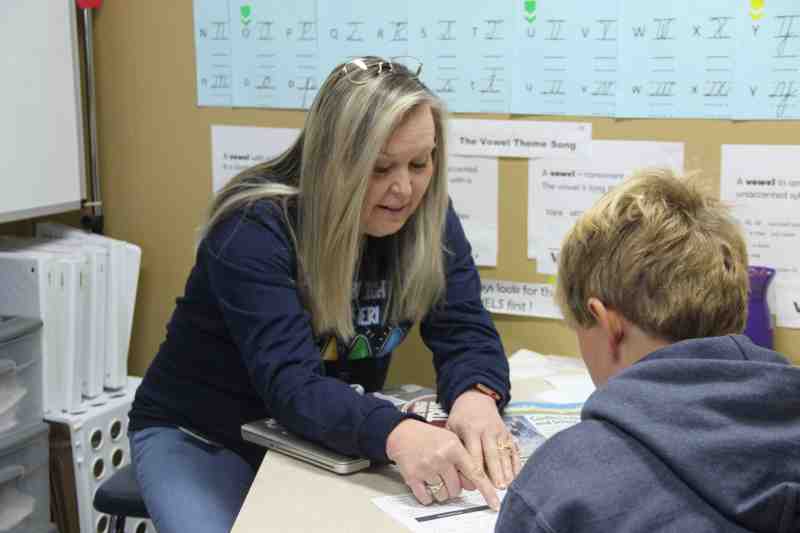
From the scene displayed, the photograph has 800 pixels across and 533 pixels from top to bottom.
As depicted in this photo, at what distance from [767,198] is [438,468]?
1015 millimetres

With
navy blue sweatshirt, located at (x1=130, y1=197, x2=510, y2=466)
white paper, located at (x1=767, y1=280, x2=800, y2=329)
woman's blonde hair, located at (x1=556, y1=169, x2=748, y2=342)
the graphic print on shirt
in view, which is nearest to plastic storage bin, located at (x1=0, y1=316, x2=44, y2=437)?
navy blue sweatshirt, located at (x1=130, y1=197, x2=510, y2=466)

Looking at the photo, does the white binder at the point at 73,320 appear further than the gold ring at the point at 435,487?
Yes

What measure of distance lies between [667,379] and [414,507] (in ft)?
1.59

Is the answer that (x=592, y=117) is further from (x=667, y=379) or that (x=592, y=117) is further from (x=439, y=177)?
(x=667, y=379)

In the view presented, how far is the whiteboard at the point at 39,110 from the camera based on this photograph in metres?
2.21

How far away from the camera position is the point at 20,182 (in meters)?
2.26

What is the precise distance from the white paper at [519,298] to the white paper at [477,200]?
0.06m

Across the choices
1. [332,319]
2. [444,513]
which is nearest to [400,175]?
[332,319]

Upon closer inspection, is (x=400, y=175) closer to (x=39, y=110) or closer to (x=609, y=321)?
(x=609, y=321)

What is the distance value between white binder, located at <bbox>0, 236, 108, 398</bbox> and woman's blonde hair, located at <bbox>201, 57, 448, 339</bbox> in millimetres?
775

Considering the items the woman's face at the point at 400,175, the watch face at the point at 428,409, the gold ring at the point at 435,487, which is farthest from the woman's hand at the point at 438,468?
the woman's face at the point at 400,175

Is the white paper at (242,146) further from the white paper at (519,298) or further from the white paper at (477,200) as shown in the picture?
the white paper at (519,298)

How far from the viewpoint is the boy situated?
87cm

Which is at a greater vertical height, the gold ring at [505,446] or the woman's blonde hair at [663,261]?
the woman's blonde hair at [663,261]
